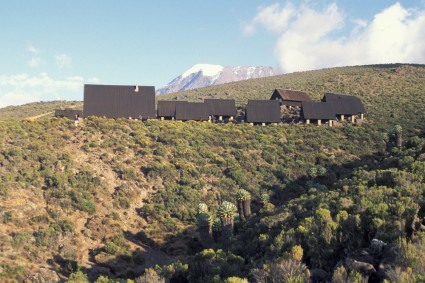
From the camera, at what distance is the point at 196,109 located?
54.3m

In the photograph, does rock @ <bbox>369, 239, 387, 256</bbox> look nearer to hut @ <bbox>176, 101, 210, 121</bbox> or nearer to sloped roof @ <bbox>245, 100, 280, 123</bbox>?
sloped roof @ <bbox>245, 100, 280, 123</bbox>

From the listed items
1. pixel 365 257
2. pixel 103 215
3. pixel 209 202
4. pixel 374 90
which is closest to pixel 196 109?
pixel 209 202

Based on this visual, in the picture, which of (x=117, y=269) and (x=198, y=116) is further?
(x=198, y=116)

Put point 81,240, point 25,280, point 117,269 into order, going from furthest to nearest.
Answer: point 81,240 → point 117,269 → point 25,280

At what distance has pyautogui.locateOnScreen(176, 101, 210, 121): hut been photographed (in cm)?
5294

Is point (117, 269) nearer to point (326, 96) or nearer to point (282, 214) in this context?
point (282, 214)

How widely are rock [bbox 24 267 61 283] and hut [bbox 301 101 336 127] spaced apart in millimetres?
42024

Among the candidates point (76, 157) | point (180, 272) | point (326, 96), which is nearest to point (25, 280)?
point (180, 272)

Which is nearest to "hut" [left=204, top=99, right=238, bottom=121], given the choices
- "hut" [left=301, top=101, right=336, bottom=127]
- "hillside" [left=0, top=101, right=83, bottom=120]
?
"hut" [left=301, top=101, right=336, bottom=127]

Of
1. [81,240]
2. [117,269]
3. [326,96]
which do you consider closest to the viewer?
[117,269]

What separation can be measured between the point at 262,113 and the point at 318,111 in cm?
833

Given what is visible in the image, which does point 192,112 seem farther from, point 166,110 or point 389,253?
point 389,253

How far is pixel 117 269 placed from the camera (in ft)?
69.3

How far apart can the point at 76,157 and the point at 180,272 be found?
72.2 ft
